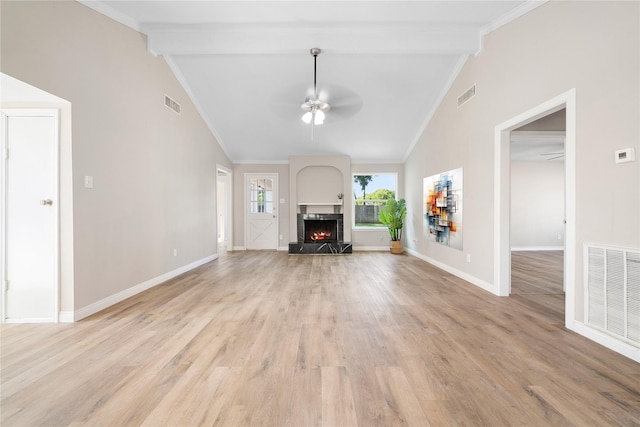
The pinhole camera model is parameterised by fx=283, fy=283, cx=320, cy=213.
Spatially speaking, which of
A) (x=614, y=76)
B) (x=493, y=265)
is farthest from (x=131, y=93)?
(x=493, y=265)

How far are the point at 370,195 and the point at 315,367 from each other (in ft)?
21.1

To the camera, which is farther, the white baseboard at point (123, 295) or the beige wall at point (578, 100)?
the white baseboard at point (123, 295)

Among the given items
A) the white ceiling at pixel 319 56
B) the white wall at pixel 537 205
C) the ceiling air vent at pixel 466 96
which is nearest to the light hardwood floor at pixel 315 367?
the ceiling air vent at pixel 466 96

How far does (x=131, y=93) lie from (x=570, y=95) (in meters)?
4.86

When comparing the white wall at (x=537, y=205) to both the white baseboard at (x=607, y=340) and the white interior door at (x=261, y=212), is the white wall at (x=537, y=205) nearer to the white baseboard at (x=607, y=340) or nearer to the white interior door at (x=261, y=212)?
the white baseboard at (x=607, y=340)

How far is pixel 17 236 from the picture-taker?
2.78 metres

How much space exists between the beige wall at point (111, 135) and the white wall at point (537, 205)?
8143mm

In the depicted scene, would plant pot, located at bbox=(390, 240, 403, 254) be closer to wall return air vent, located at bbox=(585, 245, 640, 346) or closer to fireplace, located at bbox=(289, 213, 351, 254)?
fireplace, located at bbox=(289, 213, 351, 254)

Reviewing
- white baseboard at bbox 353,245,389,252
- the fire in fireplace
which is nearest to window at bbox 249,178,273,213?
the fire in fireplace

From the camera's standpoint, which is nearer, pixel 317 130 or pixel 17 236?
pixel 17 236

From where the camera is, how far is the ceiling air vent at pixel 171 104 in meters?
4.43

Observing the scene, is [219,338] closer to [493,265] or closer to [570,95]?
[493,265]

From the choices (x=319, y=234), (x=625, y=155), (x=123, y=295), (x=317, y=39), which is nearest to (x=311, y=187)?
(x=319, y=234)

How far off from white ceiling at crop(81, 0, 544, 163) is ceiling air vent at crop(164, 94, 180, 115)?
472mm
